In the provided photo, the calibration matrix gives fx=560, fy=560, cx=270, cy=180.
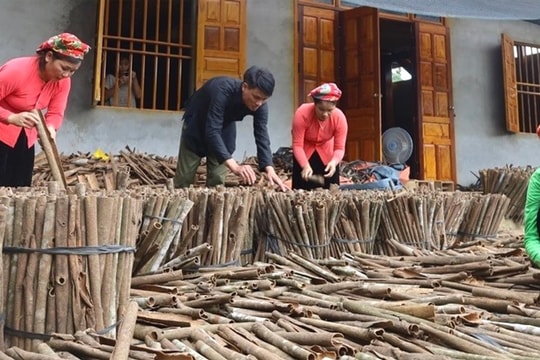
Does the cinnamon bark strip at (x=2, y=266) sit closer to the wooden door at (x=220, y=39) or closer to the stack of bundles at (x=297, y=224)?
the stack of bundles at (x=297, y=224)

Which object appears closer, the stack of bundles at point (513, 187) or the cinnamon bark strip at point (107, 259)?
the cinnamon bark strip at point (107, 259)

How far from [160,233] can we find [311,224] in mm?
946

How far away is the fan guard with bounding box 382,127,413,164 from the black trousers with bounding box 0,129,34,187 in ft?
21.9

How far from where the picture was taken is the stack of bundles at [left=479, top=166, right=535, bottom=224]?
753 cm

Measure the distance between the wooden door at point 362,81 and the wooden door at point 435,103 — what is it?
1.11 m

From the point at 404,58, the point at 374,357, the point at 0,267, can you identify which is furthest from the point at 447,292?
the point at 404,58

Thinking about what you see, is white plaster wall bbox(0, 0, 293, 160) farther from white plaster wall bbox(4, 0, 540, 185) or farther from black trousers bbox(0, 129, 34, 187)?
black trousers bbox(0, 129, 34, 187)

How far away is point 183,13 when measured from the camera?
339 inches

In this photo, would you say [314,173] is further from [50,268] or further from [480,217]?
[50,268]

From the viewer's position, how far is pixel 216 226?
2.88 metres

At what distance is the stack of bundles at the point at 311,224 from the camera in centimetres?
320

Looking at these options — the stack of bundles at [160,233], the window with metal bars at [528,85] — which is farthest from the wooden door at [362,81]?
the stack of bundles at [160,233]

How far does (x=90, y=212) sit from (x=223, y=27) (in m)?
7.05

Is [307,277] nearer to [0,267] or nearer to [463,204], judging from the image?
[0,267]
